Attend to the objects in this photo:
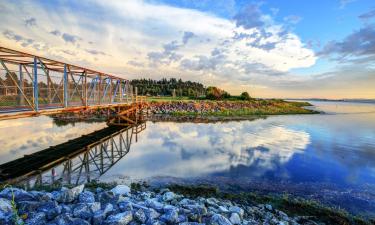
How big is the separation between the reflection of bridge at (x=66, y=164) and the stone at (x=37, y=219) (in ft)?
14.3

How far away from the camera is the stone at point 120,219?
4822mm

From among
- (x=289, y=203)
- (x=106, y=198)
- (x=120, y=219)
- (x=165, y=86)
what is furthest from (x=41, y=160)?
(x=165, y=86)

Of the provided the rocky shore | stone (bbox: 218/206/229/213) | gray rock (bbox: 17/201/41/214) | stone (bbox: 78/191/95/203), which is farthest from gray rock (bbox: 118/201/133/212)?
stone (bbox: 218/206/229/213)

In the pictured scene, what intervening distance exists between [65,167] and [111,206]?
676 cm

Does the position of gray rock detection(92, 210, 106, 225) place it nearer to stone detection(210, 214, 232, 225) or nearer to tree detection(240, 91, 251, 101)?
stone detection(210, 214, 232, 225)

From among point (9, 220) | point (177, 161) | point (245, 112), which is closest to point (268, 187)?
point (177, 161)

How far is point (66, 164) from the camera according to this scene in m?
11.4

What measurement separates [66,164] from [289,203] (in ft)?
33.9

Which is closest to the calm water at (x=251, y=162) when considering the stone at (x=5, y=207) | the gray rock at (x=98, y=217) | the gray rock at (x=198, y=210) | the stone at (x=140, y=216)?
the gray rock at (x=198, y=210)

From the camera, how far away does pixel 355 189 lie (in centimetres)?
939

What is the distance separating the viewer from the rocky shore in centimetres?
489

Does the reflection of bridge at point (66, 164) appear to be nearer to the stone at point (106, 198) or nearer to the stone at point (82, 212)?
the stone at point (106, 198)

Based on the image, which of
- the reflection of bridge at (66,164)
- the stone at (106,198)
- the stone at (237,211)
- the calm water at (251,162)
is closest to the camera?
the stone at (106,198)

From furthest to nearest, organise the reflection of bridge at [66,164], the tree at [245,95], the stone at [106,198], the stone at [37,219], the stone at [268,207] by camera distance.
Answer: the tree at [245,95] < the reflection of bridge at [66,164] < the stone at [268,207] < the stone at [106,198] < the stone at [37,219]
